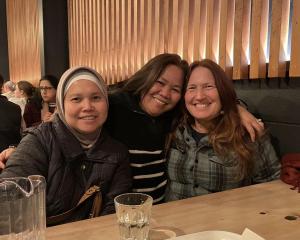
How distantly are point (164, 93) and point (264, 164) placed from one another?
2.14 feet

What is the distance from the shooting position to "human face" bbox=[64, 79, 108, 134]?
1424 mm

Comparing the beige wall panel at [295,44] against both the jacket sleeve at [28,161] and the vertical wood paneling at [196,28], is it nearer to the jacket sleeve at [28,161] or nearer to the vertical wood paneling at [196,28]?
the vertical wood paneling at [196,28]

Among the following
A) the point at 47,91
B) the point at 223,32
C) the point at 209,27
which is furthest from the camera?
the point at 47,91

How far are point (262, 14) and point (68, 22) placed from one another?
4559 mm

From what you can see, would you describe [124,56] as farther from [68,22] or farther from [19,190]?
[19,190]

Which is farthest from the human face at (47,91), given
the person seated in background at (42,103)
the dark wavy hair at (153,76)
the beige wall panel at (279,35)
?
the beige wall panel at (279,35)

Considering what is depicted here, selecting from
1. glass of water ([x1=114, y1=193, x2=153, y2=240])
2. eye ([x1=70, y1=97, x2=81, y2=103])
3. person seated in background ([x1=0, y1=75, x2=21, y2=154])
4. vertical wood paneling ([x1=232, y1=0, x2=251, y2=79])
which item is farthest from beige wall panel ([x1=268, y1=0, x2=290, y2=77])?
person seated in background ([x1=0, y1=75, x2=21, y2=154])

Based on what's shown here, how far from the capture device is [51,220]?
3.98 ft

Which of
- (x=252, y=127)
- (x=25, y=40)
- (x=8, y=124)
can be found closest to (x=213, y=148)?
(x=252, y=127)

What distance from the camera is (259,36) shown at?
2094 millimetres

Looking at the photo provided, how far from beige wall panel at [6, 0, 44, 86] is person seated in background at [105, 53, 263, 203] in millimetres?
4667

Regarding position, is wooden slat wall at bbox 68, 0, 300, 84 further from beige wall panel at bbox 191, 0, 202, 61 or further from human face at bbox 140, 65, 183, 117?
human face at bbox 140, 65, 183, 117

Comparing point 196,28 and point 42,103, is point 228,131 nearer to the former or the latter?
point 196,28

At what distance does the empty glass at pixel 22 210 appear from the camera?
77cm
